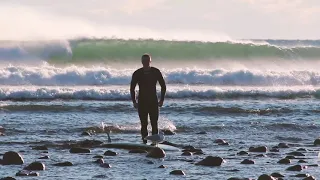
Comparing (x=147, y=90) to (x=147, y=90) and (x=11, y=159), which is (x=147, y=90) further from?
(x=11, y=159)

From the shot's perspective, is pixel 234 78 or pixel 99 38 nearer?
pixel 234 78

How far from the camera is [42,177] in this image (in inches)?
445

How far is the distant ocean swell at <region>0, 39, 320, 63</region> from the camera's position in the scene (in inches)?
1610

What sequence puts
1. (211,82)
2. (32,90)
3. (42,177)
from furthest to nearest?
(211,82) < (32,90) < (42,177)

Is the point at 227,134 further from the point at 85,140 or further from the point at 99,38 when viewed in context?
the point at 99,38

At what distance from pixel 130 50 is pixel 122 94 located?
50.3ft

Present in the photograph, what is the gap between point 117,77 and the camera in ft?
115

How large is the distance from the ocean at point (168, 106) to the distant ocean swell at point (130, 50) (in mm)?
53

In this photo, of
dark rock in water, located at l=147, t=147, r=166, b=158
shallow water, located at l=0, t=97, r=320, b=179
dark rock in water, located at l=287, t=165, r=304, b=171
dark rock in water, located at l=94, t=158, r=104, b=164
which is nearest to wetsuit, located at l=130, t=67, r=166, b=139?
Answer: shallow water, located at l=0, t=97, r=320, b=179

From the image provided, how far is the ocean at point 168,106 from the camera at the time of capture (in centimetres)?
1279

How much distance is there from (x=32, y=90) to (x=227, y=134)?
12538mm

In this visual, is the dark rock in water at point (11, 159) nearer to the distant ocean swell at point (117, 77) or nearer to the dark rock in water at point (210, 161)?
the dark rock in water at point (210, 161)

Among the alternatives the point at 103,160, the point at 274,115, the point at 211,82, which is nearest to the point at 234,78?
the point at 211,82

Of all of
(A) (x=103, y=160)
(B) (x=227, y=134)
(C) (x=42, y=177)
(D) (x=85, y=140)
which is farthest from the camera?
(B) (x=227, y=134)
